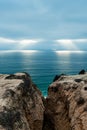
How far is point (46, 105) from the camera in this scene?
25.0 metres

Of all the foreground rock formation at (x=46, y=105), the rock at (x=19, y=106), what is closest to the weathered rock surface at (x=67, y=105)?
the foreground rock formation at (x=46, y=105)

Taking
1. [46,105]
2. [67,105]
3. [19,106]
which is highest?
[19,106]

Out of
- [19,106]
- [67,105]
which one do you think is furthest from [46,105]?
[19,106]

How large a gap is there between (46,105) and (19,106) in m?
6.50

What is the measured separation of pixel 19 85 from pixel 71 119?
14.0 ft

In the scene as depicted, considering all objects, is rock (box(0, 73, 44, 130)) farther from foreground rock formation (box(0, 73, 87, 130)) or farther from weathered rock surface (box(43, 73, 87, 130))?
weathered rock surface (box(43, 73, 87, 130))

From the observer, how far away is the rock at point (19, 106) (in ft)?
53.0

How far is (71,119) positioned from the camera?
20656 mm

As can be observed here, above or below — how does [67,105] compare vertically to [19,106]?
below

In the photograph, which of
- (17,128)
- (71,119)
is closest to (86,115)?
(71,119)

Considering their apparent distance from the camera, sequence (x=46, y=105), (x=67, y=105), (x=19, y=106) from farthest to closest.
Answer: (x=46, y=105)
(x=67, y=105)
(x=19, y=106)

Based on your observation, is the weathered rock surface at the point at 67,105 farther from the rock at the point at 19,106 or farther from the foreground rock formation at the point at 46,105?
the rock at the point at 19,106

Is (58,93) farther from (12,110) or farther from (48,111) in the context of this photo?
(12,110)

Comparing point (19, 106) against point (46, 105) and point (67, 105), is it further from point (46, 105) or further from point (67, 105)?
point (46, 105)
